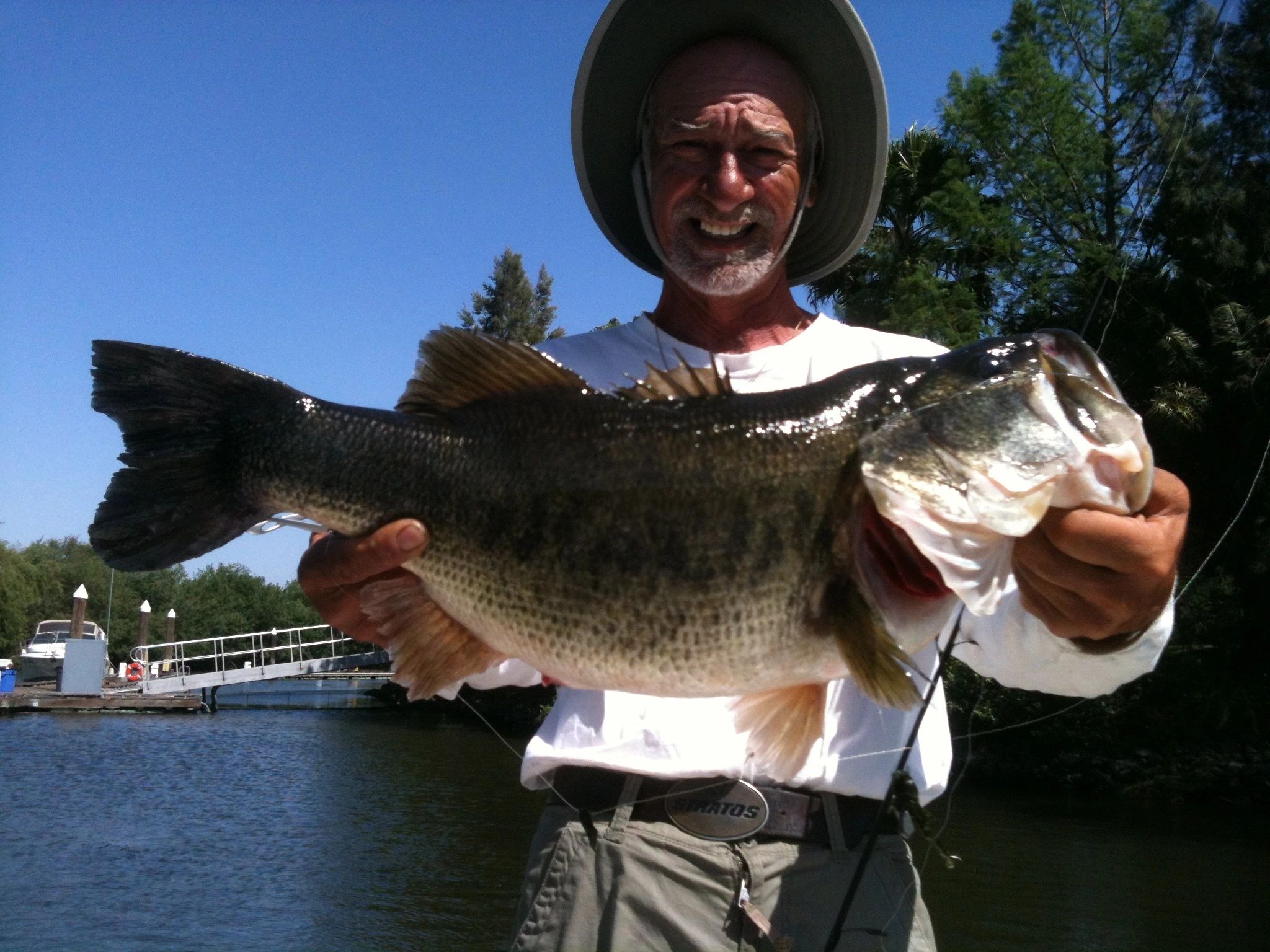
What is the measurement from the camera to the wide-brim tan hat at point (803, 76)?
320 centimetres

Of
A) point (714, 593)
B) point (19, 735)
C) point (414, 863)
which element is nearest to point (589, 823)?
point (714, 593)

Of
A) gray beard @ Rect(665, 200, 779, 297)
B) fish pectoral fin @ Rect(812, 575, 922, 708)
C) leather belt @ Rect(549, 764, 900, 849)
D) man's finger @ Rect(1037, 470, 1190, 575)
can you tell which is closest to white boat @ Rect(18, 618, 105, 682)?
leather belt @ Rect(549, 764, 900, 849)

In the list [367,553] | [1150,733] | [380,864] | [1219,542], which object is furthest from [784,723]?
[1150,733]

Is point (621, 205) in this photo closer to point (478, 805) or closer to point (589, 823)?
point (589, 823)

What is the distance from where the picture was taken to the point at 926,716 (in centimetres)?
271

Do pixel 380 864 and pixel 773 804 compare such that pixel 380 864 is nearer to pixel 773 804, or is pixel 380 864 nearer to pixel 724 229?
pixel 773 804

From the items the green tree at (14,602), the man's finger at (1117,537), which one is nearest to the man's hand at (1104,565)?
the man's finger at (1117,537)

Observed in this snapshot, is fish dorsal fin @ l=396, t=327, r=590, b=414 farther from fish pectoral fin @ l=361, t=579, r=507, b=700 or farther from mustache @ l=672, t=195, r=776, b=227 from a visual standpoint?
mustache @ l=672, t=195, r=776, b=227

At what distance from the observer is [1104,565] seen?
6.66ft

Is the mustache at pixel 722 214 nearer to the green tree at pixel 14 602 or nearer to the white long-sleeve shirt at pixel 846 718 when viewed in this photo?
the white long-sleeve shirt at pixel 846 718

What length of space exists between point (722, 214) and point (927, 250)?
2153 cm

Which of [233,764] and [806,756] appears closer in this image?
[806,756]

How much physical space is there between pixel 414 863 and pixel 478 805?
4.83m

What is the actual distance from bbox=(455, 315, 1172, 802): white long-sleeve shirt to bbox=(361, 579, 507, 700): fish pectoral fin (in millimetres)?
266
